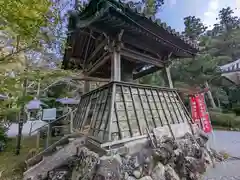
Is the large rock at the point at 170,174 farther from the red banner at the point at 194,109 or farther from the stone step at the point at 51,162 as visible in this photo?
the red banner at the point at 194,109

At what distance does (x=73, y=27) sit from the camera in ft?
14.3

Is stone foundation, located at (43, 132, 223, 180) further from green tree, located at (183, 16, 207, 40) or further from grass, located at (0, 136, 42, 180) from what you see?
green tree, located at (183, 16, 207, 40)

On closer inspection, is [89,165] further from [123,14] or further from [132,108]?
[123,14]

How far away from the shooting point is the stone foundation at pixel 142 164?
2.82m

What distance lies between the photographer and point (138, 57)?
4.70m

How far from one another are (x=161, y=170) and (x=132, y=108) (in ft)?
5.33

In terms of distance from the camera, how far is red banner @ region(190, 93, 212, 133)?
19.6 ft

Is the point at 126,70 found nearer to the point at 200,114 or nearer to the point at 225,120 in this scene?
the point at 200,114

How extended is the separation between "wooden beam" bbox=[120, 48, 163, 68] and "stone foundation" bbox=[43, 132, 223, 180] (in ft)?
8.25

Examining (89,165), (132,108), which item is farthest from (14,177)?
(132,108)

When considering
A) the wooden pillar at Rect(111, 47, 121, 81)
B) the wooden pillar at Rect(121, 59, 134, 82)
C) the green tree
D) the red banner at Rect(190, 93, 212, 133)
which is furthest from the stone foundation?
the green tree

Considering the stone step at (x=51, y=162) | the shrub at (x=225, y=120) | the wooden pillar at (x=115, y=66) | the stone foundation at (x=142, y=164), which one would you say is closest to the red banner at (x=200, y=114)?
the stone foundation at (x=142, y=164)

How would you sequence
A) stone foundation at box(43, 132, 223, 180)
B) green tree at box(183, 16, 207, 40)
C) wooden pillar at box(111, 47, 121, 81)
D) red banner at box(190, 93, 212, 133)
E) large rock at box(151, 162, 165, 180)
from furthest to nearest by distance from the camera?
green tree at box(183, 16, 207, 40) → red banner at box(190, 93, 212, 133) → wooden pillar at box(111, 47, 121, 81) → large rock at box(151, 162, 165, 180) → stone foundation at box(43, 132, 223, 180)

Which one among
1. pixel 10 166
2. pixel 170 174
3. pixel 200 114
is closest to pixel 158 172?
pixel 170 174
